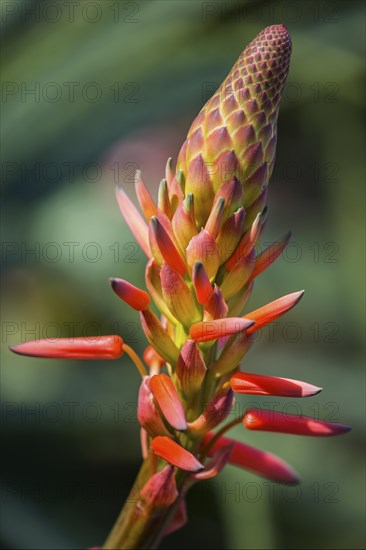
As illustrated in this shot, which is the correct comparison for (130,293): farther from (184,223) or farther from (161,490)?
(161,490)

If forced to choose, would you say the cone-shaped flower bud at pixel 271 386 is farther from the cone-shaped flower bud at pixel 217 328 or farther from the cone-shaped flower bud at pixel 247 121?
the cone-shaped flower bud at pixel 247 121

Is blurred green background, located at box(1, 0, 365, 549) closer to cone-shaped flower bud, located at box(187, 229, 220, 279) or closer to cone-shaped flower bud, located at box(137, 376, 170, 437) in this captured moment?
cone-shaped flower bud, located at box(137, 376, 170, 437)

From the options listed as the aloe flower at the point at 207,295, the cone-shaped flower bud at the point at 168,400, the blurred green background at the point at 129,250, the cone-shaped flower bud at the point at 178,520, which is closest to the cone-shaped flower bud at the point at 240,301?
the aloe flower at the point at 207,295

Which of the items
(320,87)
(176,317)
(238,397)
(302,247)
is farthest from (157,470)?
(320,87)

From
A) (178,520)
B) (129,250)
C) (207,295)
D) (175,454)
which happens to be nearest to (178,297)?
(207,295)

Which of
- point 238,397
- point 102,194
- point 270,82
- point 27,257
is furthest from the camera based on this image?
point 102,194

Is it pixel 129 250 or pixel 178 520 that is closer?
pixel 178 520

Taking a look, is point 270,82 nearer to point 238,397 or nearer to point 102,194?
point 238,397
